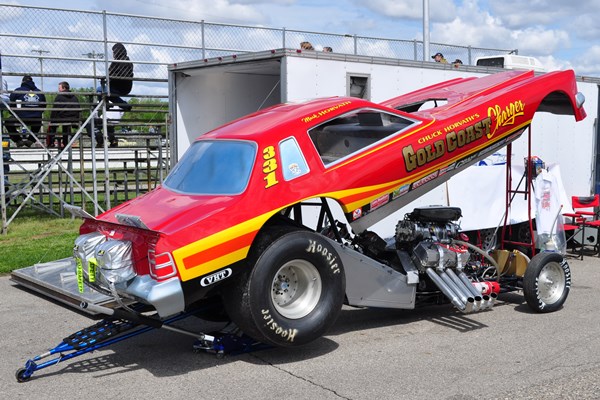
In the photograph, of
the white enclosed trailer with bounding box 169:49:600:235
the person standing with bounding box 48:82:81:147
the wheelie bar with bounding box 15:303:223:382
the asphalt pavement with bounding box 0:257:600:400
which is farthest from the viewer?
the person standing with bounding box 48:82:81:147

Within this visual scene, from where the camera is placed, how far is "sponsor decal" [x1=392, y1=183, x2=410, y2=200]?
705cm

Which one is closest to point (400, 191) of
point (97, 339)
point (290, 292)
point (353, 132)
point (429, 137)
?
point (429, 137)

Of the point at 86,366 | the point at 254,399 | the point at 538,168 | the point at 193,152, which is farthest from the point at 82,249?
the point at 538,168

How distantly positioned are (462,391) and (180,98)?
7.87 meters

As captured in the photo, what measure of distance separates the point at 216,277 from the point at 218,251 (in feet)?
0.70

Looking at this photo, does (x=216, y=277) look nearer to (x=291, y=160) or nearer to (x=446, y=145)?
(x=291, y=160)

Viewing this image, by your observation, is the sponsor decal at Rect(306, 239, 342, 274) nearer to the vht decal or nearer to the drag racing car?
the drag racing car

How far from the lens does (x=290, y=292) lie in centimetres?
625

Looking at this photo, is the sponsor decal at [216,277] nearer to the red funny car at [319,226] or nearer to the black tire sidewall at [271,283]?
the red funny car at [319,226]

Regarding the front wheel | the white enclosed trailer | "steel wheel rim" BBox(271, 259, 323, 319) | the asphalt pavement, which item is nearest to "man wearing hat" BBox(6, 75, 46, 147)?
the white enclosed trailer

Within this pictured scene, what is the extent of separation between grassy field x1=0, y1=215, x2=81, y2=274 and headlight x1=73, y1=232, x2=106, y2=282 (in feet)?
15.8

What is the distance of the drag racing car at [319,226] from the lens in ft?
18.8

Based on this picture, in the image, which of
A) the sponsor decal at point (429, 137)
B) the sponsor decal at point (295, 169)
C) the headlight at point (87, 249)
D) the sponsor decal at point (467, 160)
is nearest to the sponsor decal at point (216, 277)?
the headlight at point (87, 249)

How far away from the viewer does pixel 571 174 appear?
517 inches
